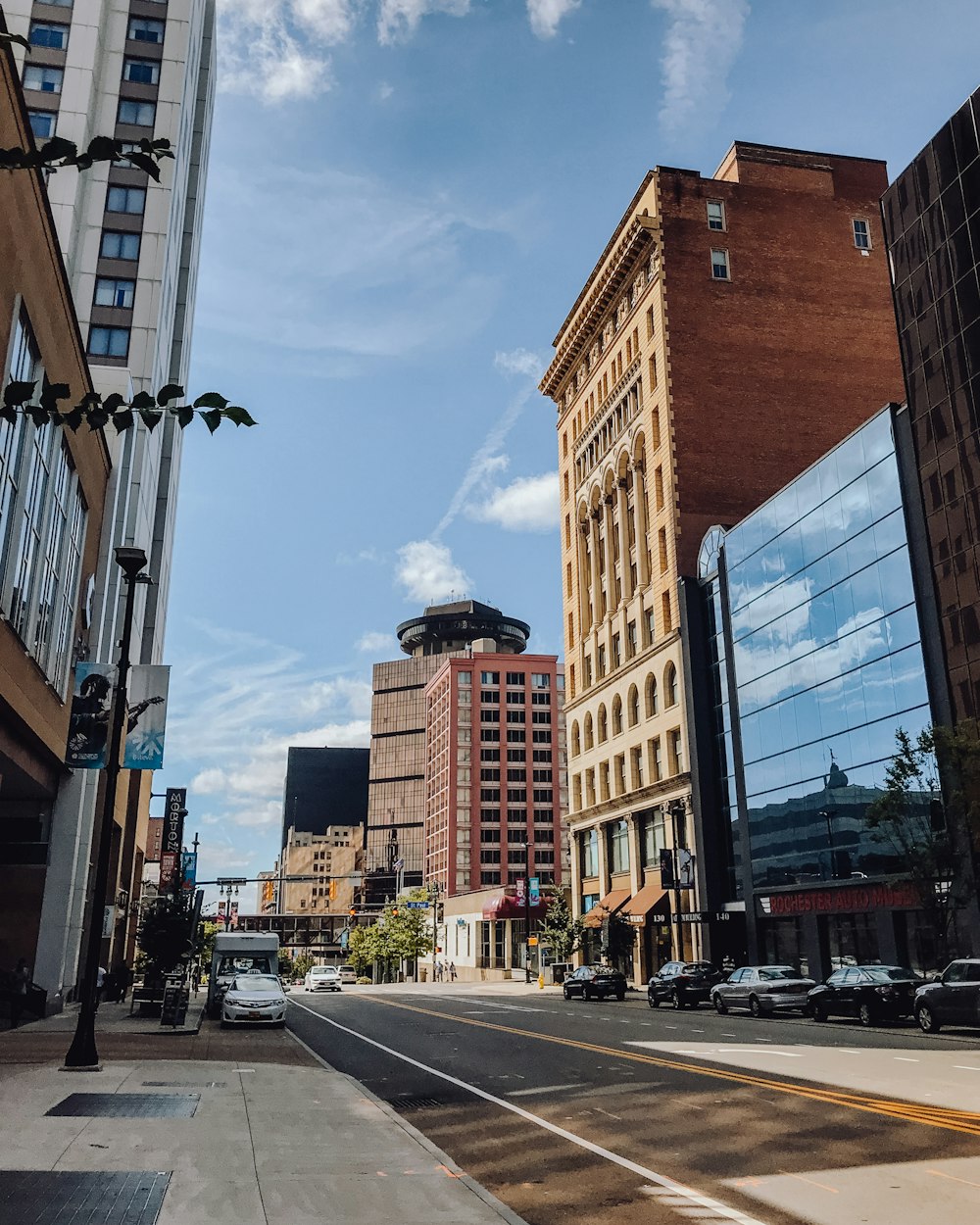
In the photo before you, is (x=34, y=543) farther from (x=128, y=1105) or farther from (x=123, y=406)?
(x=123, y=406)

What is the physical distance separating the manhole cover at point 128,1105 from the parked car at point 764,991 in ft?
72.4

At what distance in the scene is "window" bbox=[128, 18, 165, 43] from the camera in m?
63.9

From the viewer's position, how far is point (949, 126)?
117ft

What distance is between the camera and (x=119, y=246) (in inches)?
2352

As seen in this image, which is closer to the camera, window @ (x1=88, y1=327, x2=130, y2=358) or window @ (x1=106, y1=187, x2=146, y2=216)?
window @ (x1=88, y1=327, x2=130, y2=358)

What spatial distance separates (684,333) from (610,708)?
22.4 meters

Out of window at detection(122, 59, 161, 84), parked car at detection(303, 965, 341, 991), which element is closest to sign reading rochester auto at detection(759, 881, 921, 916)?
parked car at detection(303, 965, 341, 991)

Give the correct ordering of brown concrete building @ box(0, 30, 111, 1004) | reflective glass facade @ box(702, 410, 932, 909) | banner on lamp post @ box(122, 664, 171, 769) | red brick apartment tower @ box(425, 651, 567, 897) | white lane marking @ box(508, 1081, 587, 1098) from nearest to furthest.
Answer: white lane marking @ box(508, 1081, 587, 1098), brown concrete building @ box(0, 30, 111, 1004), banner on lamp post @ box(122, 664, 171, 769), reflective glass facade @ box(702, 410, 932, 909), red brick apartment tower @ box(425, 651, 567, 897)

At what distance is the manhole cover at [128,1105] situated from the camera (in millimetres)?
11883

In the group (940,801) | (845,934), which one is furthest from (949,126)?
(845,934)

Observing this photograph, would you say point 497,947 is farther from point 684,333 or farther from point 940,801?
point 940,801

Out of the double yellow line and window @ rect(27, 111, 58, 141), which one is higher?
window @ rect(27, 111, 58, 141)

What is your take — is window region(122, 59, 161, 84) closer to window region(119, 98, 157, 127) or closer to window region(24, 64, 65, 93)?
window region(119, 98, 157, 127)

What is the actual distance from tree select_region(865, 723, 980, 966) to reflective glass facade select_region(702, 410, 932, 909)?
76.1 inches
